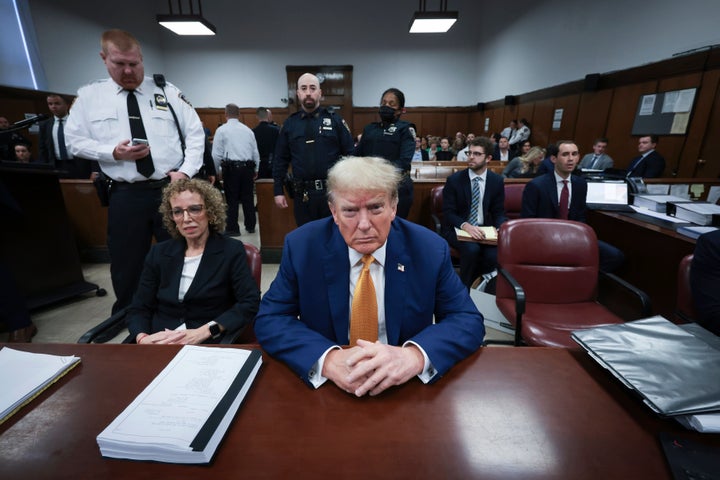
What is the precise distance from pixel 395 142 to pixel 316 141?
0.83 metres

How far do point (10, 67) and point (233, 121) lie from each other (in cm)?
451

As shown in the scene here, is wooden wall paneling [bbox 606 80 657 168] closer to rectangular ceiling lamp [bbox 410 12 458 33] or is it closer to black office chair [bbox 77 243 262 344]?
rectangular ceiling lamp [bbox 410 12 458 33]

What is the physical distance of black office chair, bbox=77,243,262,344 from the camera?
1.35m

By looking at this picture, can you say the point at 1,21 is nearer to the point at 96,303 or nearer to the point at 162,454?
the point at 96,303

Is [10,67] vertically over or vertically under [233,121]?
over

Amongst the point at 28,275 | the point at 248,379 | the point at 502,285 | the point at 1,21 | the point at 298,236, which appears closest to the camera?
the point at 248,379

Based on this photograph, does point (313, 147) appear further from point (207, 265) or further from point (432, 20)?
point (432, 20)

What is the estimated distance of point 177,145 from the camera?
2215 mm

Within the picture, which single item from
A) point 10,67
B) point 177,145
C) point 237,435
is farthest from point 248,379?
point 10,67

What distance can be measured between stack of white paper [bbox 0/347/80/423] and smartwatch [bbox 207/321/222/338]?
1.81 feet

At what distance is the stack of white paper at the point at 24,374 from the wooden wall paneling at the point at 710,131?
639 cm

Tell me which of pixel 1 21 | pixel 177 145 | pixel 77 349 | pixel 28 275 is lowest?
pixel 28 275

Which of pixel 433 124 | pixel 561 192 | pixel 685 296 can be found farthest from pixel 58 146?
pixel 433 124

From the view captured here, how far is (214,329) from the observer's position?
1489 millimetres
